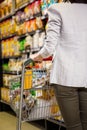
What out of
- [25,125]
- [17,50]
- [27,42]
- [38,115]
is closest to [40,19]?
[27,42]

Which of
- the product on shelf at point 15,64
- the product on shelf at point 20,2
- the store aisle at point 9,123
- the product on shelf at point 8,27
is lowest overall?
the store aisle at point 9,123

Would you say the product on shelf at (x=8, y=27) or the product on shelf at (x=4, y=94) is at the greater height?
the product on shelf at (x=8, y=27)

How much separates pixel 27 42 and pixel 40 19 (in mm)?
583

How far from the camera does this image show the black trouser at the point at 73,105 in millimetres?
1794

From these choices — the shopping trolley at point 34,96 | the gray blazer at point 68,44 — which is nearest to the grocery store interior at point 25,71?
the shopping trolley at point 34,96

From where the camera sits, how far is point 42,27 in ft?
14.4

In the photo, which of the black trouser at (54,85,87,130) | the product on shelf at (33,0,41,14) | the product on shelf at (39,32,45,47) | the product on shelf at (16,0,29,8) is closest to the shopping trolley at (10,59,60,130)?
the black trouser at (54,85,87,130)

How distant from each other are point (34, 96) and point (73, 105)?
977mm

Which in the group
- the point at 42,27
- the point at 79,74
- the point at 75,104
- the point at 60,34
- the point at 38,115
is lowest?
the point at 38,115

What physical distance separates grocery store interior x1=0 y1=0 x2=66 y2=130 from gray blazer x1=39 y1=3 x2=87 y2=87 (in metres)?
0.27

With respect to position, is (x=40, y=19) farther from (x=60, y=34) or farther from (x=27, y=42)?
(x=60, y=34)

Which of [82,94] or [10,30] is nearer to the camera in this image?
[82,94]

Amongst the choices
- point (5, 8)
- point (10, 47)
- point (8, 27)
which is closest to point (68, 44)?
point (10, 47)

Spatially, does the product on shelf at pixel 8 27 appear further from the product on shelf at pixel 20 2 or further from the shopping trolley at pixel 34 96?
the shopping trolley at pixel 34 96
